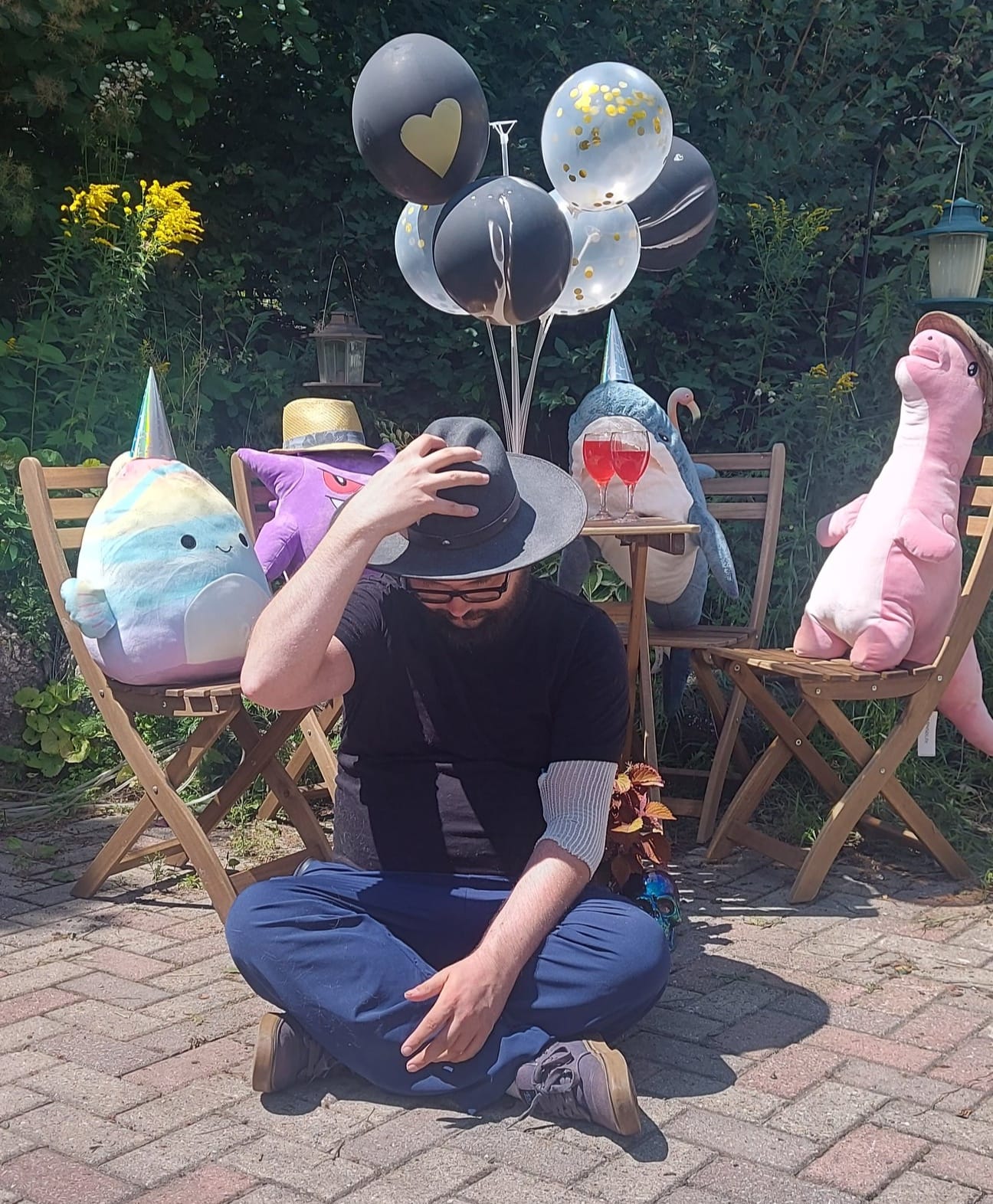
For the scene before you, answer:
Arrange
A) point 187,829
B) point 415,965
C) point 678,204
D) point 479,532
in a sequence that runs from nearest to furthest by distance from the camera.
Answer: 1. point 479,532
2. point 415,965
3. point 187,829
4. point 678,204

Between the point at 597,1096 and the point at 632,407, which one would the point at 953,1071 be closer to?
the point at 597,1096

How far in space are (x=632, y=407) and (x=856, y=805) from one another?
4.66 ft

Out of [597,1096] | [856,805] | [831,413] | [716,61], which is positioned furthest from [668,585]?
[716,61]

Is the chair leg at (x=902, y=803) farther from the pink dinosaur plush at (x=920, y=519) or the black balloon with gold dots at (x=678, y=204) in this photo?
the black balloon with gold dots at (x=678, y=204)

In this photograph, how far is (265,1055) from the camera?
2.67 meters

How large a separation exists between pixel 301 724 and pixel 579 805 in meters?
1.86

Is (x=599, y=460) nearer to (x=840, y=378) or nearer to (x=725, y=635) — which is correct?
(x=725, y=635)

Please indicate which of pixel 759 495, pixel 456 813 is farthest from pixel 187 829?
pixel 759 495

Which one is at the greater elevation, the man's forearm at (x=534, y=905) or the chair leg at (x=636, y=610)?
the chair leg at (x=636, y=610)

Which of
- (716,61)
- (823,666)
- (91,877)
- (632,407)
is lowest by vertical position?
(91,877)

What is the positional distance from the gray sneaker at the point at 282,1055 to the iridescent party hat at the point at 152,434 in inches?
74.7

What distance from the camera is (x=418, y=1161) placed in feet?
8.02

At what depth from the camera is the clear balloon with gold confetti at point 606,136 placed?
3850mm

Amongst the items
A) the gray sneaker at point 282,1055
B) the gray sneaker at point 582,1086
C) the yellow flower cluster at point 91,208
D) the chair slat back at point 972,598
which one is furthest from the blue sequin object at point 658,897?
the yellow flower cluster at point 91,208
